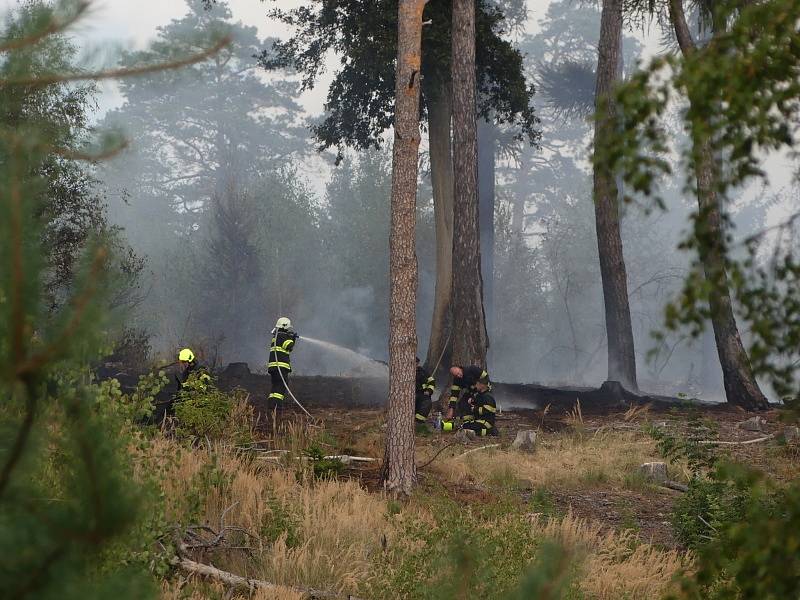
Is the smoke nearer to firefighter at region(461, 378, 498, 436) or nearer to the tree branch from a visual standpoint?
firefighter at region(461, 378, 498, 436)

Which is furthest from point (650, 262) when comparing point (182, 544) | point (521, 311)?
point (182, 544)

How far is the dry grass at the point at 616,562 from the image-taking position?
6.65 metres

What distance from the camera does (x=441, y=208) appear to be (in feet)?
64.6

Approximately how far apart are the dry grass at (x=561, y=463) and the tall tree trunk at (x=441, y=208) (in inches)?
214

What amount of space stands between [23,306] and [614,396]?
18.0 metres

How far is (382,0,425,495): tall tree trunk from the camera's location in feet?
32.0

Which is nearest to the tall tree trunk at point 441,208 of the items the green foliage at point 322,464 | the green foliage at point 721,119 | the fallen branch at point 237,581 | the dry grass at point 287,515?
the green foliage at point 322,464

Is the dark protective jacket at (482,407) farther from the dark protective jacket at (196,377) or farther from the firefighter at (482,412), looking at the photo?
the dark protective jacket at (196,377)

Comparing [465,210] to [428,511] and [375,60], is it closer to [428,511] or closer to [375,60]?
[375,60]

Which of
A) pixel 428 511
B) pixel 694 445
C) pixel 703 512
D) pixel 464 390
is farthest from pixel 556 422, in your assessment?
pixel 703 512

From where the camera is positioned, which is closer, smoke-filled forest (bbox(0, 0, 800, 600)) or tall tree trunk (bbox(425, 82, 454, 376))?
smoke-filled forest (bbox(0, 0, 800, 600))

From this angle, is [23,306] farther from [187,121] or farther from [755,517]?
[187,121]

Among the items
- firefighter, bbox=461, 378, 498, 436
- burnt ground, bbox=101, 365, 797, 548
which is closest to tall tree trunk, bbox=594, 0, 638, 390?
burnt ground, bbox=101, 365, 797, 548

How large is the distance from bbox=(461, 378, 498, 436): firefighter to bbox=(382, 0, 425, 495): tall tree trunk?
383 cm
